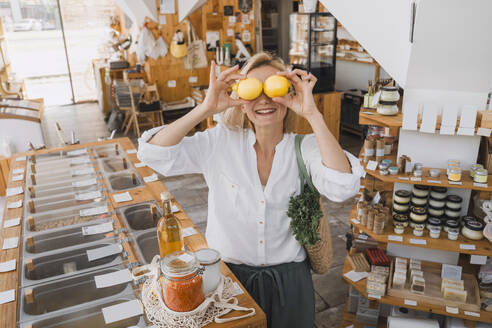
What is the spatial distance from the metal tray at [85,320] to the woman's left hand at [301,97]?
3.41ft

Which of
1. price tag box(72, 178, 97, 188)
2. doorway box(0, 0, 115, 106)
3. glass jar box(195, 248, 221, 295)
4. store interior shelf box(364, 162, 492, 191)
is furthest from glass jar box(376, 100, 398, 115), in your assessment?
doorway box(0, 0, 115, 106)

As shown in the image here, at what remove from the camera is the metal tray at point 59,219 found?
247 centimetres

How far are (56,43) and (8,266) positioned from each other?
33.3ft

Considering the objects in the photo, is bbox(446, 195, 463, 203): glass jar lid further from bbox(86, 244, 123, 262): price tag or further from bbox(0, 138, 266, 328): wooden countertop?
bbox(86, 244, 123, 262): price tag

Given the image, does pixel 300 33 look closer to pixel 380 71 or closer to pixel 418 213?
pixel 380 71

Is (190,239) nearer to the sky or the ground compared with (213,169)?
nearer to the ground

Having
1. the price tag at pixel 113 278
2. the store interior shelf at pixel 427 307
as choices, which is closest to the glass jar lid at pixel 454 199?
the store interior shelf at pixel 427 307

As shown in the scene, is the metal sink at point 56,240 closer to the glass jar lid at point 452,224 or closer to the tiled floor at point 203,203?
the tiled floor at point 203,203

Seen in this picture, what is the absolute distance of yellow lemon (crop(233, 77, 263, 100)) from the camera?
167 cm

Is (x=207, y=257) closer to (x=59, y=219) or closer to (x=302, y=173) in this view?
(x=302, y=173)

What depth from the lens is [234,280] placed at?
1.83m

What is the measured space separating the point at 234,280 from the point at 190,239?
518 millimetres

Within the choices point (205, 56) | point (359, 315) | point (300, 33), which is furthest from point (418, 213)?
point (205, 56)

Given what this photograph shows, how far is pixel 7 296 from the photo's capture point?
181 centimetres
